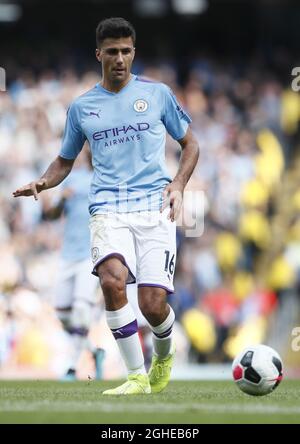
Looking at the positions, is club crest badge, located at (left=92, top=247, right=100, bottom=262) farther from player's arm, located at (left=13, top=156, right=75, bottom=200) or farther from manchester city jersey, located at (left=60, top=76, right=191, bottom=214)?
player's arm, located at (left=13, top=156, right=75, bottom=200)

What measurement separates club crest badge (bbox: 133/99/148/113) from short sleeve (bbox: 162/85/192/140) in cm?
16

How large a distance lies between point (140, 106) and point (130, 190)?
1.92 feet

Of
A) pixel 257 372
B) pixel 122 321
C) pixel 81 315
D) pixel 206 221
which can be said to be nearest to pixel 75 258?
pixel 81 315

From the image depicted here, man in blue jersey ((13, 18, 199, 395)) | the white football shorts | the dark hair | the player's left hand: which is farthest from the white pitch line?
the dark hair

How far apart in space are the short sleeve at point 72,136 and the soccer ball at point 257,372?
188 cm

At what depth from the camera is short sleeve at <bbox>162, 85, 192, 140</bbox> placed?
26.4 feet

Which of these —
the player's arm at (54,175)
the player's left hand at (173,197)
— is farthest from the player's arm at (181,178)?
the player's arm at (54,175)

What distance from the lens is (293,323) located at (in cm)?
1577

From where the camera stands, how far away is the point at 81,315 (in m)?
10.7

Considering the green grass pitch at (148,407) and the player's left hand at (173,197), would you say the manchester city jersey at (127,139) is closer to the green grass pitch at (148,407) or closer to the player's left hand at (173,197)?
the player's left hand at (173,197)

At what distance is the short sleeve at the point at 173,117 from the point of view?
805 cm

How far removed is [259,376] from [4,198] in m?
10.3

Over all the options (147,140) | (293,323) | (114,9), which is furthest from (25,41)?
(147,140)
